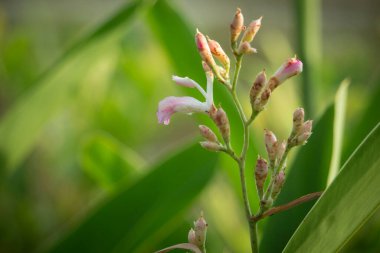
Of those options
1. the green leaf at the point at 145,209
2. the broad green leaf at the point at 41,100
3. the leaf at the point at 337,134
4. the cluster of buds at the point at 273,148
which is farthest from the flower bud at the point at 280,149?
the broad green leaf at the point at 41,100

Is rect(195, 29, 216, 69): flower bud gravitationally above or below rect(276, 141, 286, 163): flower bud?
above

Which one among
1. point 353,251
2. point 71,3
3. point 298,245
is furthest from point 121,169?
point 71,3

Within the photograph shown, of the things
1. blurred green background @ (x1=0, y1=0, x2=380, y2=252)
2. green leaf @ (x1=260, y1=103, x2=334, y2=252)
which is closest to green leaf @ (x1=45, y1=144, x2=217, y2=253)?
blurred green background @ (x1=0, y1=0, x2=380, y2=252)

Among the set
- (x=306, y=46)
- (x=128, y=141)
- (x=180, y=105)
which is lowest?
(x=128, y=141)

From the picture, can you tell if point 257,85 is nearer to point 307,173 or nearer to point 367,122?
point 307,173

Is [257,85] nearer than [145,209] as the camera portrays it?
Yes

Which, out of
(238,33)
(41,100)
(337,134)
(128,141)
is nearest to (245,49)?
(238,33)

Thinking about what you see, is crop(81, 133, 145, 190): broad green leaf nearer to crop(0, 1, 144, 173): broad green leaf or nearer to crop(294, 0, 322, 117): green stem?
crop(0, 1, 144, 173): broad green leaf

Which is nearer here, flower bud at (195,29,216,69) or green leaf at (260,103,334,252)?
flower bud at (195,29,216,69)

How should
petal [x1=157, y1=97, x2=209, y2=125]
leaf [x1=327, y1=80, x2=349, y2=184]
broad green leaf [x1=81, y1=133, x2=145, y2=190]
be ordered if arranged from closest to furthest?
petal [x1=157, y1=97, x2=209, y2=125], leaf [x1=327, y1=80, x2=349, y2=184], broad green leaf [x1=81, y1=133, x2=145, y2=190]
